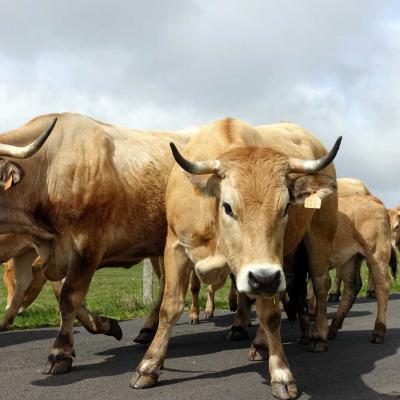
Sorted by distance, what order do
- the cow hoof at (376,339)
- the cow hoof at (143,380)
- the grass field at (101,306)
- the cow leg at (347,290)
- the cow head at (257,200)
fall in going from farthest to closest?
the grass field at (101,306) < the cow leg at (347,290) < the cow hoof at (376,339) < the cow hoof at (143,380) < the cow head at (257,200)

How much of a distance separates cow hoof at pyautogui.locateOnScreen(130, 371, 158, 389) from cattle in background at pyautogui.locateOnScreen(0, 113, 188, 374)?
3.14 ft

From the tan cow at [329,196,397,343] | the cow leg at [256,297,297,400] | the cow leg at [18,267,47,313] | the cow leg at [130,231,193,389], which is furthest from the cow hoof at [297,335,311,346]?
the cow leg at [18,267,47,313]

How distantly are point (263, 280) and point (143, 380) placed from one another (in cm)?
168

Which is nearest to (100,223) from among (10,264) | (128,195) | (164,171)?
(128,195)

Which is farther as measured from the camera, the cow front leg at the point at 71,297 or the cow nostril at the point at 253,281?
the cow front leg at the point at 71,297

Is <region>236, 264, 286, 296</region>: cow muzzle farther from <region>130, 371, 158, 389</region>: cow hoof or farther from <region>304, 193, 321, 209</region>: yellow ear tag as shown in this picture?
<region>130, 371, 158, 389</region>: cow hoof

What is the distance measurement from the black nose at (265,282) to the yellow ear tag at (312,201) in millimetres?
922

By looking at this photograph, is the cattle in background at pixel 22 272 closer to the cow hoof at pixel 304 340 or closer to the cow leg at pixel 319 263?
the cow hoof at pixel 304 340

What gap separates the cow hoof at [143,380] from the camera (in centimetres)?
626

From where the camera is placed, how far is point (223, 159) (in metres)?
6.11

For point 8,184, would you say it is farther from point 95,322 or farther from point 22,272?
point 22,272

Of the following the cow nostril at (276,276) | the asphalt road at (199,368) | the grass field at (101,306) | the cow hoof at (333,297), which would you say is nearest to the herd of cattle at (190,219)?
the cow nostril at (276,276)

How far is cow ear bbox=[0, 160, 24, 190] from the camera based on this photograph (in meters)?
7.03

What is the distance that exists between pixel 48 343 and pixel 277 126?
3886mm
